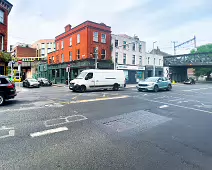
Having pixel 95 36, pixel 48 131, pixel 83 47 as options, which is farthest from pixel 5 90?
pixel 95 36

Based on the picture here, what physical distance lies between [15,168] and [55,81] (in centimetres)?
3516

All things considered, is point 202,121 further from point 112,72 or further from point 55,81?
point 55,81

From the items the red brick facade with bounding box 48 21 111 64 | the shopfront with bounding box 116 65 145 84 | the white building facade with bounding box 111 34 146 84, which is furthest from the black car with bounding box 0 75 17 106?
the shopfront with bounding box 116 65 145 84

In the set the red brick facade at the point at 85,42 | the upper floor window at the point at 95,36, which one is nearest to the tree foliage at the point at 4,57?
the red brick facade at the point at 85,42

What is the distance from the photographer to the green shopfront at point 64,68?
27.7m

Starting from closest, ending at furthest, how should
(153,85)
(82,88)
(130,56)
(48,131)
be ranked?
(48,131), (82,88), (153,85), (130,56)

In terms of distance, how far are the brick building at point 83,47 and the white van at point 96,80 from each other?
6.79 m

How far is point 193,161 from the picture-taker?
3.24 m

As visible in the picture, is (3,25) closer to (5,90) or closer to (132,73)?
(5,90)

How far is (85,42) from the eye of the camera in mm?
27625

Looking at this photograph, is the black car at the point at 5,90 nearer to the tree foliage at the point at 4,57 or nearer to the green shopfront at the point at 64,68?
the tree foliage at the point at 4,57

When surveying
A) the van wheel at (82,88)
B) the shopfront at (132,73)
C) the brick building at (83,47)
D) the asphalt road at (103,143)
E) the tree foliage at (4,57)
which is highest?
the brick building at (83,47)

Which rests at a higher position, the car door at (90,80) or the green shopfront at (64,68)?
the green shopfront at (64,68)

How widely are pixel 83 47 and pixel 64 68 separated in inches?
323
